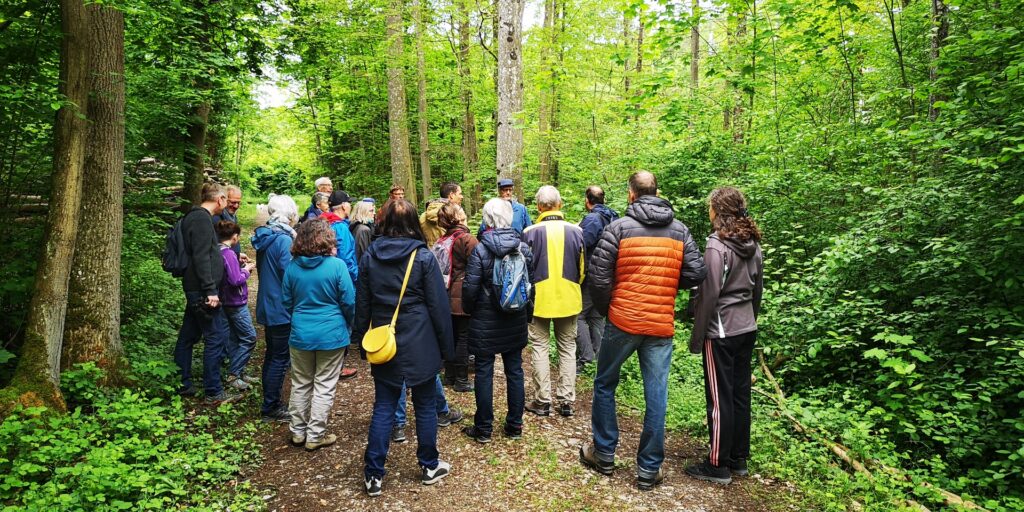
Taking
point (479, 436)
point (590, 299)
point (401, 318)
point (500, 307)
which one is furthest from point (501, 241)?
point (590, 299)

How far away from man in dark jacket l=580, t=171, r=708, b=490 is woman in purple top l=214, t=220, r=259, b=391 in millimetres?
4025

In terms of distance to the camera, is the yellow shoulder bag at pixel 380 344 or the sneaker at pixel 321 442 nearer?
the yellow shoulder bag at pixel 380 344

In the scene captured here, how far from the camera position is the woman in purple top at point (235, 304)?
5473mm

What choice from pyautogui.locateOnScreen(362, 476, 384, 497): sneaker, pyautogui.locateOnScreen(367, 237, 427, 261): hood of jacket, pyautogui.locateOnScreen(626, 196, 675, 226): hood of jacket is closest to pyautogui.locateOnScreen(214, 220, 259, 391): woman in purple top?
pyautogui.locateOnScreen(367, 237, 427, 261): hood of jacket

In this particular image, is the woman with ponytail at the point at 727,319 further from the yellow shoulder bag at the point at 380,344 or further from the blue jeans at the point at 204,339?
the blue jeans at the point at 204,339

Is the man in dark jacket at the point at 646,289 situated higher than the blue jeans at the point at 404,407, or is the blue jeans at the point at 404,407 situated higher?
the man in dark jacket at the point at 646,289

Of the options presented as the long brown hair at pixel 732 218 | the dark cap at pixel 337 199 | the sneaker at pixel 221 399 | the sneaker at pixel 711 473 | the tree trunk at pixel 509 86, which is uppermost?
the tree trunk at pixel 509 86

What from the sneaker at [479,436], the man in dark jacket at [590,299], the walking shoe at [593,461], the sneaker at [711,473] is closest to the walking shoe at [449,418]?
the sneaker at [479,436]

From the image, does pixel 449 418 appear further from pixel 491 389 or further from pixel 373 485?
pixel 373 485

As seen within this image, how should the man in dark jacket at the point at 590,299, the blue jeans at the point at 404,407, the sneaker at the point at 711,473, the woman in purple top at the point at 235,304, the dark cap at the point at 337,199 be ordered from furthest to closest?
the dark cap at the point at 337,199 → the man in dark jacket at the point at 590,299 → the woman in purple top at the point at 235,304 → the blue jeans at the point at 404,407 → the sneaker at the point at 711,473

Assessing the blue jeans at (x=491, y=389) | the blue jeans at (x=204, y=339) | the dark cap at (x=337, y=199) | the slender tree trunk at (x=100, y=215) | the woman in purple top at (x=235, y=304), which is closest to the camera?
the blue jeans at (x=491, y=389)

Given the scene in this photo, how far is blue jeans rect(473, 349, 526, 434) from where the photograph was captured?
4.39 metres

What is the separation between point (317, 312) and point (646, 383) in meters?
2.83

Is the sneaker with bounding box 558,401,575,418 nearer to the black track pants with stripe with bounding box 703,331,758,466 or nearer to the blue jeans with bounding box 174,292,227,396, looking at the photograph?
the black track pants with stripe with bounding box 703,331,758,466
